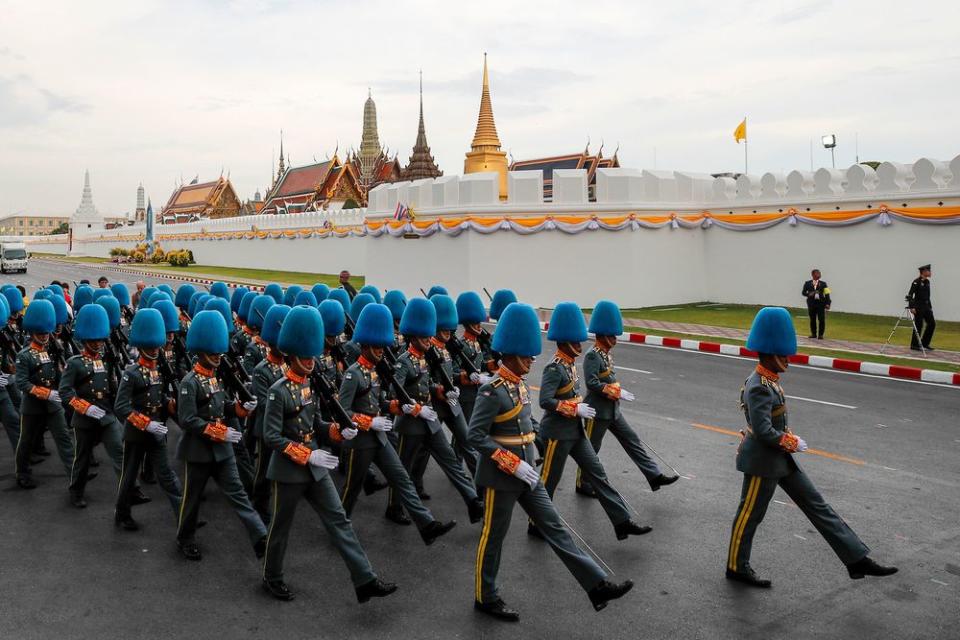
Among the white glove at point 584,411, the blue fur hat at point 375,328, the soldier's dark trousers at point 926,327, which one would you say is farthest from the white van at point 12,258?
the white glove at point 584,411

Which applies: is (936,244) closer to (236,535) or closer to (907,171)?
(907,171)

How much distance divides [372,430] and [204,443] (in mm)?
1175

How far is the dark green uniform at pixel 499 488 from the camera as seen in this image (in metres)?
4.69

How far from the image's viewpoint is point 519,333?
16.3ft

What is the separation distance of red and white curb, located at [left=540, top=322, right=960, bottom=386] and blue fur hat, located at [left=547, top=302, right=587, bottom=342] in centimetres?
460

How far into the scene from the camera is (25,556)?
5.57 metres

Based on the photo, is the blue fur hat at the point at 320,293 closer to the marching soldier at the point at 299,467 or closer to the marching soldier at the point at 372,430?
the marching soldier at the point at 372,430

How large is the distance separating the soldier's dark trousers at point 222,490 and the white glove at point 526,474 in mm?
2068

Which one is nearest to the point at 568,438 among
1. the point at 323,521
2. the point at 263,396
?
the point at 323,521

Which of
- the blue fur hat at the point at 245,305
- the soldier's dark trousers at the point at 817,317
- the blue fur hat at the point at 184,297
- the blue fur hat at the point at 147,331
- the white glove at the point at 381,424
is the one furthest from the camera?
the soldier's dark trousers at the point at 817,317

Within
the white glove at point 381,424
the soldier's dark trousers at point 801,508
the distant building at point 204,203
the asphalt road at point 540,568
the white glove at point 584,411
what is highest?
the distant building at point 204,203

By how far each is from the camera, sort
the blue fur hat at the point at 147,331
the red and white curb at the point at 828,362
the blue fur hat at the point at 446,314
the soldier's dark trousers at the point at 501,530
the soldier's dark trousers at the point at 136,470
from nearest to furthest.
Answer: the soldier's dark trousers at the point at 501,530, the soldier's dark trousers at the point at 136,470, the blue fur hat at the point at 147,331, the blue fur hat at the point at 446,314, the red and white curb at the point at 828,362

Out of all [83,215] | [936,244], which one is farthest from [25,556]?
[83,215]

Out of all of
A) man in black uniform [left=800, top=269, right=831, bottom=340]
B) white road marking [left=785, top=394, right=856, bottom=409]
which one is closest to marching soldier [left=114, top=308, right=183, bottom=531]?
white road marking [left=785, top=394, right=856, bottom=409]
